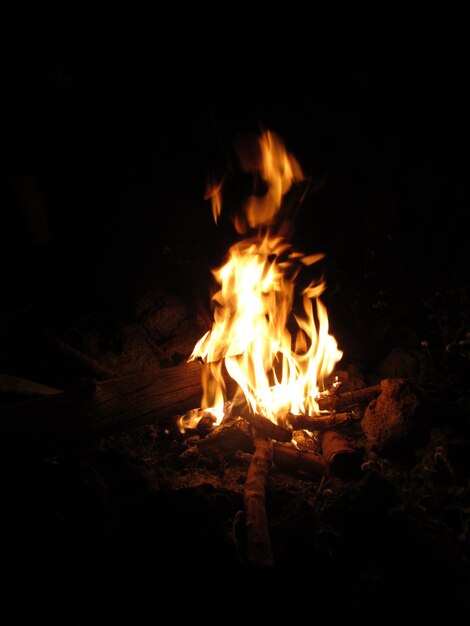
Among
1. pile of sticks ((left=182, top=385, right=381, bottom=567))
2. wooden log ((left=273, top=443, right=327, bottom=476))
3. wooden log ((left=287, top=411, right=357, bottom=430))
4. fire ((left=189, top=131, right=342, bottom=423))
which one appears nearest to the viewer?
pile of sticks ((left=182, top=385, right=381, bottom=567))

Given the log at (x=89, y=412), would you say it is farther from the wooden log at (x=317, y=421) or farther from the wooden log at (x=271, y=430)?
the wooden log at (x=317, y=421)

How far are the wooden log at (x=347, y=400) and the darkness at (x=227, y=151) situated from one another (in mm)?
859

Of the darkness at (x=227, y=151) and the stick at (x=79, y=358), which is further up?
the darkness at (x=227, y=151)

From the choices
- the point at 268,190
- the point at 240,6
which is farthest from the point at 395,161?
the point at 240,6

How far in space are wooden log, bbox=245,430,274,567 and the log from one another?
0.77m

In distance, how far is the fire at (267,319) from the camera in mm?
3912

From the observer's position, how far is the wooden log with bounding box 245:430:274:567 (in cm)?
219

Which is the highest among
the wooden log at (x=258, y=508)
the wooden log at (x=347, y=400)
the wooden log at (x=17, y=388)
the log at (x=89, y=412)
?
the wooden log at (x=17, y=388)

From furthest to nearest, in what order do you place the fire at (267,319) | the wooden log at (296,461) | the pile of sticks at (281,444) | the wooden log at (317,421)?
the fire at (267,319), the wooden log at (317,421), the wooden log at (296,461), the pile of sticks at (281,444)

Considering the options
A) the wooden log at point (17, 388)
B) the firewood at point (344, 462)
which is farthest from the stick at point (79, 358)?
the firewood at point (344, 462)

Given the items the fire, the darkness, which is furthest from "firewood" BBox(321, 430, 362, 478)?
the darkness

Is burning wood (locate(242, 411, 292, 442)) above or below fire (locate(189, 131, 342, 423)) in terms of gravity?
below

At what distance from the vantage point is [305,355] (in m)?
4.32

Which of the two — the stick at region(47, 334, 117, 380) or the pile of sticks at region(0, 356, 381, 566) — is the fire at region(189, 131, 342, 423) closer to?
the pile of sticks at region(0, 356, 381, 566)
